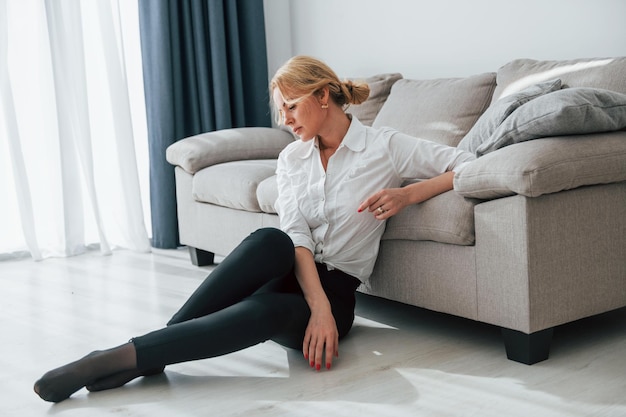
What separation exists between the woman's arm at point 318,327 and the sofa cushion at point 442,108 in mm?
1060

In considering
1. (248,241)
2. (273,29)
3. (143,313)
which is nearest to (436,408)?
(248,241)

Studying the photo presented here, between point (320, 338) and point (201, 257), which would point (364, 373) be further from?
point (201, 257)

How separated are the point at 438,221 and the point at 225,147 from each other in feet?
5.20

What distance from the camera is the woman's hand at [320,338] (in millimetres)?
2061

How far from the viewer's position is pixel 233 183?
3.20m

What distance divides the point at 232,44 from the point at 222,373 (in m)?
2.61

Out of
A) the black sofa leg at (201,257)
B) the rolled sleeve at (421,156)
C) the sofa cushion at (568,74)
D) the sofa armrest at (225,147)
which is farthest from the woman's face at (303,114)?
the black sofa leg at (201,257)

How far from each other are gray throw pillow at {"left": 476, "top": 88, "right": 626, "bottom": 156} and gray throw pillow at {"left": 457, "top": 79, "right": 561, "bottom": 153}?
0.55ft

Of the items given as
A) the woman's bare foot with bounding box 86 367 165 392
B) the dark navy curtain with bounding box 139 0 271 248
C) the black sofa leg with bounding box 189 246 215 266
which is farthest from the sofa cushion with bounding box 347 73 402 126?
the woman's bare foot with bounding box 86 367 165 392

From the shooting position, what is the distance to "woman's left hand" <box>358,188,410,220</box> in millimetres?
2162

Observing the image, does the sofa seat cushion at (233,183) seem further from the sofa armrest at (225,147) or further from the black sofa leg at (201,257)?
the black sofa leg at (201,257)

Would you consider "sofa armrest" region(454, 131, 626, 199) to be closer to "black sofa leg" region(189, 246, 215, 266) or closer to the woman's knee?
the woman's knee

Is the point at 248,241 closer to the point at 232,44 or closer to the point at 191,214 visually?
the point at 191,214

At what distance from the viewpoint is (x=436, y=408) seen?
181cm
